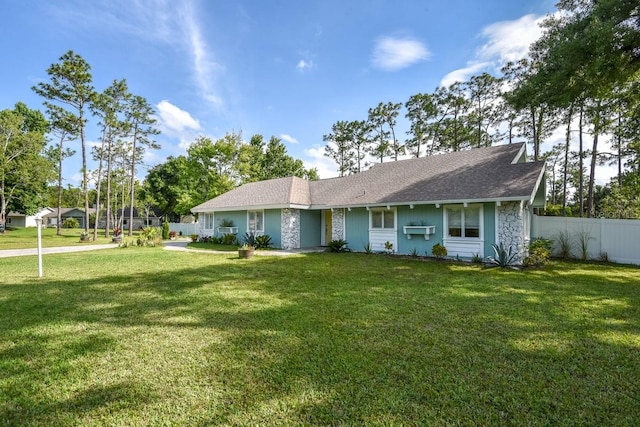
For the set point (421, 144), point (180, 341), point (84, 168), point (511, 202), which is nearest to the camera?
point (180, 341)

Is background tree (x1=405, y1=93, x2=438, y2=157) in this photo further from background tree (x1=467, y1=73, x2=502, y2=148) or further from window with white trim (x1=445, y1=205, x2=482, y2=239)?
window with white trim (x1=445, y1=205, x2=482, y2=239)

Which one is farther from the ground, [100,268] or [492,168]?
[492,168]

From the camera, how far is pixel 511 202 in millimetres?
9844

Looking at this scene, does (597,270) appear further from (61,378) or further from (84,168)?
(84,168)

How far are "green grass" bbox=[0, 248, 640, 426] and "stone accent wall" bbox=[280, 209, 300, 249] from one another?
822cm

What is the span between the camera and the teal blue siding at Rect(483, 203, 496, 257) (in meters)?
10.2

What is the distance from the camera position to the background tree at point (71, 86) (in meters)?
20.0

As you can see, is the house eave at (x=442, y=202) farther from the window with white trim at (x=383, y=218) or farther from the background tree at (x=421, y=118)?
the background tree at (x=421, y=118)

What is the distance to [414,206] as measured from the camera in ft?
39.4

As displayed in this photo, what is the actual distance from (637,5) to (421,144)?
19496 mm

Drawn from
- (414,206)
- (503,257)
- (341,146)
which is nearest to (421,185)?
(414,206)

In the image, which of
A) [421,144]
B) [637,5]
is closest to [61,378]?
[637,5]

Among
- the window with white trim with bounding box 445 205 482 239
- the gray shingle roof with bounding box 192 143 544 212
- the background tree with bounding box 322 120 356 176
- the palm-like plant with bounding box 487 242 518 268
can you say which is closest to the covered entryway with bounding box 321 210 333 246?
the gray shingle roof with bounding box 192 143 544 212

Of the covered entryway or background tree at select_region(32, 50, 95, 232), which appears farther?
background tree at select_region(32, 50, 95, 232)
